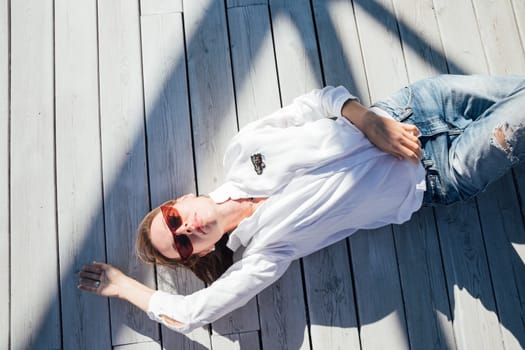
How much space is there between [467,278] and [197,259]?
48.1 inches

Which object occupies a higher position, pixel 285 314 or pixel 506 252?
pixel 506 252

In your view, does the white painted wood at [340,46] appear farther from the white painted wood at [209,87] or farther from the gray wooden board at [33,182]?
the gray wooden board at [33,182]

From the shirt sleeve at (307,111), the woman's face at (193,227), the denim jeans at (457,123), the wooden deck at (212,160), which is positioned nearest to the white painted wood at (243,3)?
the wooden deck at (212,160)

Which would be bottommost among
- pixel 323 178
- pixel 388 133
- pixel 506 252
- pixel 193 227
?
pixel 506 252

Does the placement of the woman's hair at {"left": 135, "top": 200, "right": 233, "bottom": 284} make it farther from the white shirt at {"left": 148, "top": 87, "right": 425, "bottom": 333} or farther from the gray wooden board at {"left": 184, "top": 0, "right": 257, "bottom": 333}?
the gray wooden board at {"left": 184, "top": 0, "right": 257, "bottom": 333}

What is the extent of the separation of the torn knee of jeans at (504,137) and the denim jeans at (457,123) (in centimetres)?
3

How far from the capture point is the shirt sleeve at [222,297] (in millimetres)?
1857

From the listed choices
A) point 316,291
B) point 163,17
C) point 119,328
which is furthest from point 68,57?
point 316,291

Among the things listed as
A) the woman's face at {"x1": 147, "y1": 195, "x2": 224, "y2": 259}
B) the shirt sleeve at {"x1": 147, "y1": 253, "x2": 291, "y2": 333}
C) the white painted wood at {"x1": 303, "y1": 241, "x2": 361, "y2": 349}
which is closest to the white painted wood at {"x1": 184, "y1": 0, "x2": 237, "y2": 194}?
the woman's face at {"x1": 147, "y1": 195, "x2": 224, "y2": 259}

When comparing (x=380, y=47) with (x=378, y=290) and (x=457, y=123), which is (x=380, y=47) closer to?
(x=457, y=123)

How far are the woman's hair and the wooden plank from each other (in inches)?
10.4

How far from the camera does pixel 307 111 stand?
1.96 meters

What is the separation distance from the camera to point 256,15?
232 centimetres

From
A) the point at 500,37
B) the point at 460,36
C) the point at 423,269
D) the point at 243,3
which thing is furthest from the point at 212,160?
the point at 500,37
